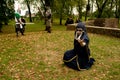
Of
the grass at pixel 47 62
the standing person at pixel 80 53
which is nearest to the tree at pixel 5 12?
the grass at pixel 47 62

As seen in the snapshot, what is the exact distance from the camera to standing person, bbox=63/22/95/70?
27.7 ft

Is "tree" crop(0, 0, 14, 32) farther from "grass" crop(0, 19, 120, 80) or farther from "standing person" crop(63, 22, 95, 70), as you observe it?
"standing person" crop(63, 22, 95, 70)

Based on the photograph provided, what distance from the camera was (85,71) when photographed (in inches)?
339

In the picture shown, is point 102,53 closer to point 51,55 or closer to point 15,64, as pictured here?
point 51,55

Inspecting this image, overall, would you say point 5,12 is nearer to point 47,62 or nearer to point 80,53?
point 47,62

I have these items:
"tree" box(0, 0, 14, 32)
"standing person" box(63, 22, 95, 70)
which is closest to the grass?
"standing person" box(63, 22, 95, 70)

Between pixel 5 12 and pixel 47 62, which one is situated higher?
pixel 5 12

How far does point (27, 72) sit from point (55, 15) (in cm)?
3341

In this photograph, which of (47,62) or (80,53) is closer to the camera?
(80,53)

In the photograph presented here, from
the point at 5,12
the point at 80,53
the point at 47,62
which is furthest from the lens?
the point at 5,12

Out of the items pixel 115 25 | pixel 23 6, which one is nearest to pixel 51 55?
pixel 115 25

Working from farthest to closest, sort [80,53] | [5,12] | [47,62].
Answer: [5,12], [47,62], [80,53]

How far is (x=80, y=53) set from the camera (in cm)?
870

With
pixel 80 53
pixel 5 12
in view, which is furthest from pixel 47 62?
pixel 5 12
